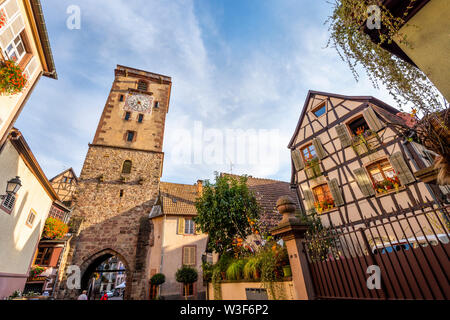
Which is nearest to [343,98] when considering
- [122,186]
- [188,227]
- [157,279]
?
[188,227]

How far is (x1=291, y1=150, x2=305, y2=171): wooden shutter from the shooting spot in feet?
39.1

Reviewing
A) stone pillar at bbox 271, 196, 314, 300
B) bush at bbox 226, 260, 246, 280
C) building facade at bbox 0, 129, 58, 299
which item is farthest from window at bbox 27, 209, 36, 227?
stone pillar at bbox 271, 196, 314, 300

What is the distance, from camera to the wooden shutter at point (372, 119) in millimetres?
9358

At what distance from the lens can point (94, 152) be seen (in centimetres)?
1738

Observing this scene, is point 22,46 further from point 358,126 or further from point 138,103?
point 138,103

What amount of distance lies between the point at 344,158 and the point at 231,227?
20.5 ft

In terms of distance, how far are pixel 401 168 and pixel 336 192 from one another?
8.50 ft

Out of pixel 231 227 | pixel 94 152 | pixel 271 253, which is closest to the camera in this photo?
pixel 271 253

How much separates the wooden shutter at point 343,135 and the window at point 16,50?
41.5 feet

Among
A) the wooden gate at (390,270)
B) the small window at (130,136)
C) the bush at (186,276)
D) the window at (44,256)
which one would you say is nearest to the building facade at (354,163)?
the wooden gate at (390,270)

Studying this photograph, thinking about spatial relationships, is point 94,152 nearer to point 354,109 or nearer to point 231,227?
point 231,227

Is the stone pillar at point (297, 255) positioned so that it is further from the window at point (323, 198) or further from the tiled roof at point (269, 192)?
the tiled roof at point (269, 192)

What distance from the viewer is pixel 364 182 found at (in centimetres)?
907
